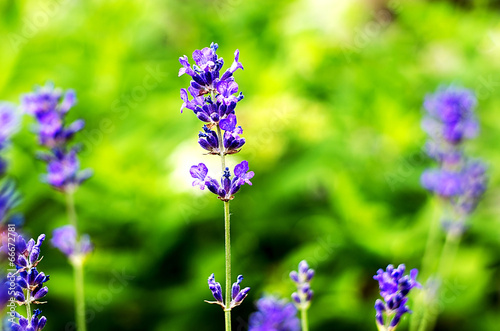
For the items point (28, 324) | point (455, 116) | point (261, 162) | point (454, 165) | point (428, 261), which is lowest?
point (28, 324)

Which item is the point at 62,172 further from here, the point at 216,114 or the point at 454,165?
the point at 454,165

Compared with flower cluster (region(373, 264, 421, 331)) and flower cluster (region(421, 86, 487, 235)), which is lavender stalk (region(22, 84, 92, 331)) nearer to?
flower cluster (region(373, 264, 421, 331))

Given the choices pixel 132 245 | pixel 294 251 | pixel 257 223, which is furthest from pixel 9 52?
pixel 294 251

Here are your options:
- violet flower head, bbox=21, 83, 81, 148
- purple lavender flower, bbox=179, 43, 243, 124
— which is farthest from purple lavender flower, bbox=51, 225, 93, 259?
purple lavender flower, bbox=179, 43, 243, 124

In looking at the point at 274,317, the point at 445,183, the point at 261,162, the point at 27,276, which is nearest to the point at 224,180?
the point at 27,276

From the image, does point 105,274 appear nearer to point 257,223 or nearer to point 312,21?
point 257,223

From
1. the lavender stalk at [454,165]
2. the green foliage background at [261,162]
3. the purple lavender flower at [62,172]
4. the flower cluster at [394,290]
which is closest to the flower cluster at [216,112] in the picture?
the flower cluster at [394,290]

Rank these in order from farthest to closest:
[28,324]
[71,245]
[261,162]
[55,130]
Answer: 1. [261,162]
2. [71,245]
3. [55,130]
4. [28,324]
